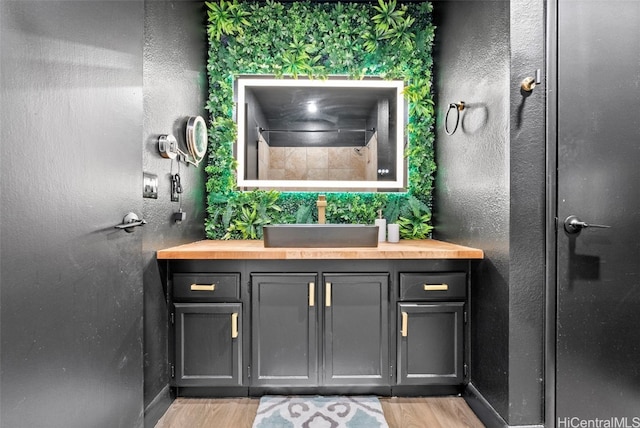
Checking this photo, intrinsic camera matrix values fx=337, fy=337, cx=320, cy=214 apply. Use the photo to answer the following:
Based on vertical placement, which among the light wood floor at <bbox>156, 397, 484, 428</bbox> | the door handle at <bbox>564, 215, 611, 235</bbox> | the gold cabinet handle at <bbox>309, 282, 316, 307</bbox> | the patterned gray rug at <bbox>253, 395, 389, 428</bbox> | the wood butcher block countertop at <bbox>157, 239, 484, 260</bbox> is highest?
the door handle at <bbox>564, 215, 611, 235</bbox>

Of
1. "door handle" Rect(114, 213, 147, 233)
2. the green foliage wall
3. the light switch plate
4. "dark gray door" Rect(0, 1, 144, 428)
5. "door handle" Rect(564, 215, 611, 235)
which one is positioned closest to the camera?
"dark gray door" Rect(0, 1, 144, 428)

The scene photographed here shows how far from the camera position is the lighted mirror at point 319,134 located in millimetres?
2551

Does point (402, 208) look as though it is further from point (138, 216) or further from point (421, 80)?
point (138, 216)

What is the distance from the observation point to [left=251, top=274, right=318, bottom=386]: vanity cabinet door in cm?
197

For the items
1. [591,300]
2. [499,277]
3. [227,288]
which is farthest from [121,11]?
[591,300]

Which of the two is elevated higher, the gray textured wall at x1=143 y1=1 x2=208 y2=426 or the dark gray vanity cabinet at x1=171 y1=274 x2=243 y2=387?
the gray textured wall at x1=143 y1=1 x2=208 y2=426

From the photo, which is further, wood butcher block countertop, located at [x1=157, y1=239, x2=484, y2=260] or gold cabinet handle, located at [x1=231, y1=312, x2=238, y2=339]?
gold cabinet handle, located at [x1=231, y1=312, x2=238, y2=339]

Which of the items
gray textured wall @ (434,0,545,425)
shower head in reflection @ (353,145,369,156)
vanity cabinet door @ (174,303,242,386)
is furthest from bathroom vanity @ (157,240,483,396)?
shower head in reflection @ (353,145,369,156)

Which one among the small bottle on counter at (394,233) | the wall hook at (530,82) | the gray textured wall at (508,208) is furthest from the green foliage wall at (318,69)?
the wall hook at (530,82)

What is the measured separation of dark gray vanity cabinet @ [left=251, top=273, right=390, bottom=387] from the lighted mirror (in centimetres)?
86

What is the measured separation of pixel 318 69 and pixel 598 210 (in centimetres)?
194

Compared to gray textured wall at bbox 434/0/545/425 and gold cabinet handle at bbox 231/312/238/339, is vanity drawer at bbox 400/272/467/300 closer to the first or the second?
gray textured wall at bbox 434/0/545/425

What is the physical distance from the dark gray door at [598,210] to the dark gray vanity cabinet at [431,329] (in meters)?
0.50

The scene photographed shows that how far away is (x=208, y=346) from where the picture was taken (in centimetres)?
197
